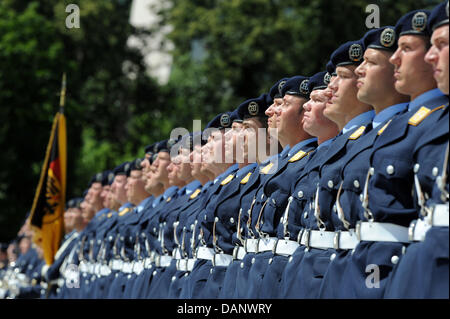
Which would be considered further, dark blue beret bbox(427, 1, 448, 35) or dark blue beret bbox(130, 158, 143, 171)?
dark blue beret bbox(130, 158, 143, 171)

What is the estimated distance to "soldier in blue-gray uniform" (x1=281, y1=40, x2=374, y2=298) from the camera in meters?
Result: 4.62

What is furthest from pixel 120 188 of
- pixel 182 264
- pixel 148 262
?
pixel 182 264

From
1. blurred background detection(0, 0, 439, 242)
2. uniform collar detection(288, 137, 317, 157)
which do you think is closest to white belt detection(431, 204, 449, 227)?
uniform collar detection(288, 137, 317, 157)

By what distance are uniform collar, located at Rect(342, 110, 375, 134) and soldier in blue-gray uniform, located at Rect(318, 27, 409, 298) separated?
10.5 inches

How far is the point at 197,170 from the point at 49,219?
562cm

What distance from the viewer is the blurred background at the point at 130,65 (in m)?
22.2

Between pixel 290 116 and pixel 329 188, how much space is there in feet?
3.81

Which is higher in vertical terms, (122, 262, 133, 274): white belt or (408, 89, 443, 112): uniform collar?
(408, 89, 443, 112): uniform collar

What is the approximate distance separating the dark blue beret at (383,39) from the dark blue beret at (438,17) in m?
0.51

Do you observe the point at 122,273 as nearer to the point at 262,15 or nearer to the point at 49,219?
the point at 49,219

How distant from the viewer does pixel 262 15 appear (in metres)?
23.5

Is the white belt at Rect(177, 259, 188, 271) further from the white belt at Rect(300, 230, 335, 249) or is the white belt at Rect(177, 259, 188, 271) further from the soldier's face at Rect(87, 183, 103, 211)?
the soldier's face at Rect(87, 183, 103, 211)

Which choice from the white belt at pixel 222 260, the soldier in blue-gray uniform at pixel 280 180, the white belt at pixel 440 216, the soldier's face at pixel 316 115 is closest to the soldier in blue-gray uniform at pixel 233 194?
the white belt at pixel 222 260

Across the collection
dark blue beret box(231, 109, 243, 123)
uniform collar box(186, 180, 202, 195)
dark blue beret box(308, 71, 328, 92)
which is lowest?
uniform collar box(186, 180, 202, 195)
